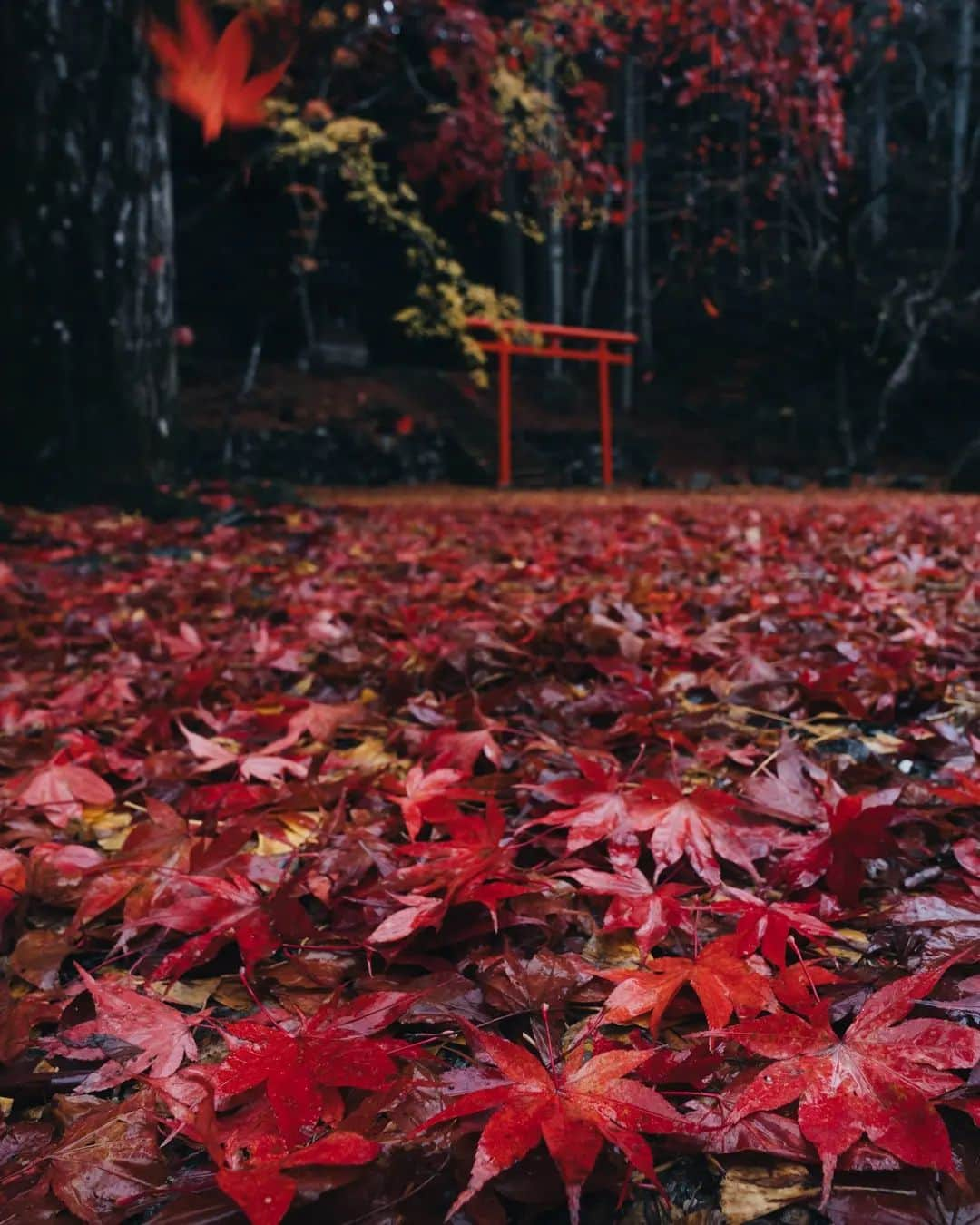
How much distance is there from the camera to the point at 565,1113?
591 millimetres

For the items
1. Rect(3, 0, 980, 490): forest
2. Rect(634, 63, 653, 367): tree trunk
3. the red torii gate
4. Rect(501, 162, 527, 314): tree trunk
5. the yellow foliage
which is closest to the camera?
Rect(3, 0, 980, 490): forest

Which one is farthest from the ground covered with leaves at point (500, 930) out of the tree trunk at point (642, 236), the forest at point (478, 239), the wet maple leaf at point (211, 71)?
the tree trunk at point (642, 236)

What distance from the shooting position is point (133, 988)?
0.85 m

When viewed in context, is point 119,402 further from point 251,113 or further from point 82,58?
point 251,113

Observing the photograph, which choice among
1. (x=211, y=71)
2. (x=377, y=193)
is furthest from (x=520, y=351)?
(x=211, y=71)

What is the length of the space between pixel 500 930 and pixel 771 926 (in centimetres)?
26

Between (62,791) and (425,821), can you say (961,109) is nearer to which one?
(425,821)

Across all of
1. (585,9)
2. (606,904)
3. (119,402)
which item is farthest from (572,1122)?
(585,9)

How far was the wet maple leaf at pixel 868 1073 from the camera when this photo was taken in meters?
0.57

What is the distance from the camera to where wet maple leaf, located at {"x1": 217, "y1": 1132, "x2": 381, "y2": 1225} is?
0.53m

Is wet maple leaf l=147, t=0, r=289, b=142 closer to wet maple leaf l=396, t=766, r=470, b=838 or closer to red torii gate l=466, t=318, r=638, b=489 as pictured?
red torii gate l=466, t=318, r=638, b=489

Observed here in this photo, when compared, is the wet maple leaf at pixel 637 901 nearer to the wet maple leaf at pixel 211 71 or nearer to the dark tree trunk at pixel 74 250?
the dark tree trunk at pixel 74 250

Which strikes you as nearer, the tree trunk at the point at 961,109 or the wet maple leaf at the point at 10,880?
the wet maple leaf at the point at 10,880

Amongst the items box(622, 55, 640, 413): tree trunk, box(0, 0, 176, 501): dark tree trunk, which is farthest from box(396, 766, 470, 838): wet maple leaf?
box(622, 55, 640, 413): tree trunk
